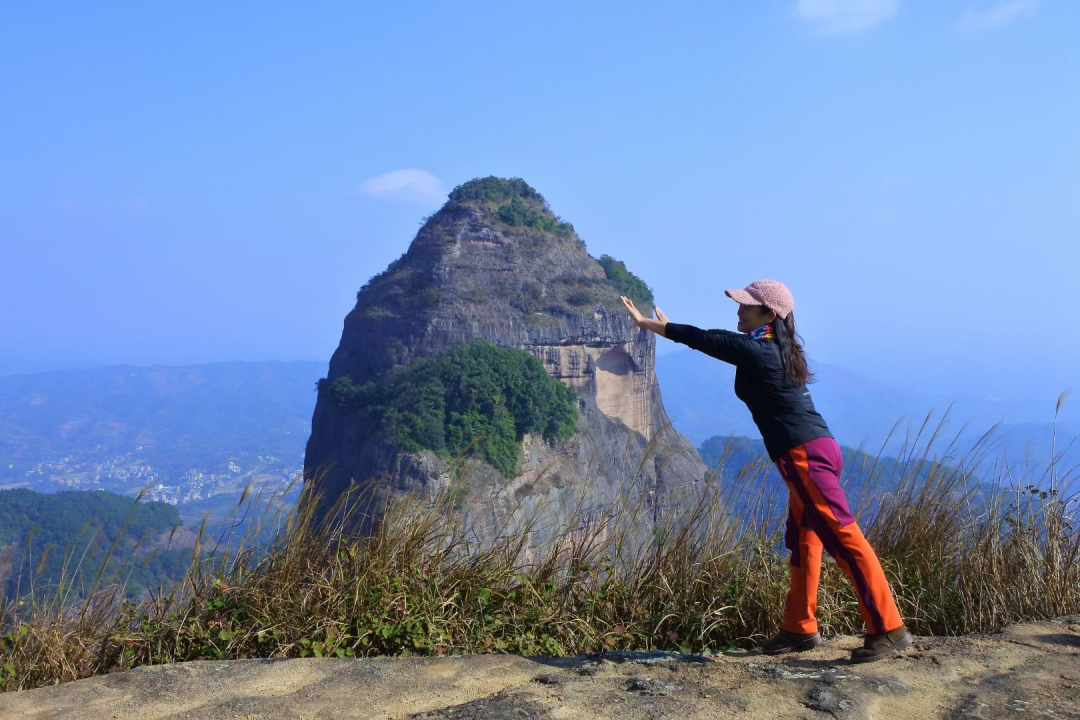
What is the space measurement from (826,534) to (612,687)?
1.02 meters

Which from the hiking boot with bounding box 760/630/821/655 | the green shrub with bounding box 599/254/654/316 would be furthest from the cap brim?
the green shrub with bounding box 599/254/654/316

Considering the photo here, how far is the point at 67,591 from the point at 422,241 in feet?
170

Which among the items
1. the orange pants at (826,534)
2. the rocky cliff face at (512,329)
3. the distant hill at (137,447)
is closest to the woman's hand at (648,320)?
the orange pants at (826,534)

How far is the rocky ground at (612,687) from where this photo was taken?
9.05 ft

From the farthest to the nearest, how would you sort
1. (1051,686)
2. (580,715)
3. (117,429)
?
(117,429)
(1051,686)
(580,715)

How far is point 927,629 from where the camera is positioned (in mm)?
4031

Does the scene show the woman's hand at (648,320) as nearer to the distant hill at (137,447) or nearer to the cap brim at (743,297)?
the cap brim at (743,297)

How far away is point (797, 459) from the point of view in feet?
10.8

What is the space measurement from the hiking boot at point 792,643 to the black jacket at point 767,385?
Answer: 72 cm

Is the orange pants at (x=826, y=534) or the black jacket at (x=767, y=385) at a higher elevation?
the black jacket at (x=767, y=385)

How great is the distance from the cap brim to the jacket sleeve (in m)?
0.15

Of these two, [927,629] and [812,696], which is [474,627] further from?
[927,629]

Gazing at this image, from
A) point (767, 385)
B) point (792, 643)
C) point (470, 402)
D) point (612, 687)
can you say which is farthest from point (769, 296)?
point (470, 402)

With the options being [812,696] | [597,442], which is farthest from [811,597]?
[597,442]
